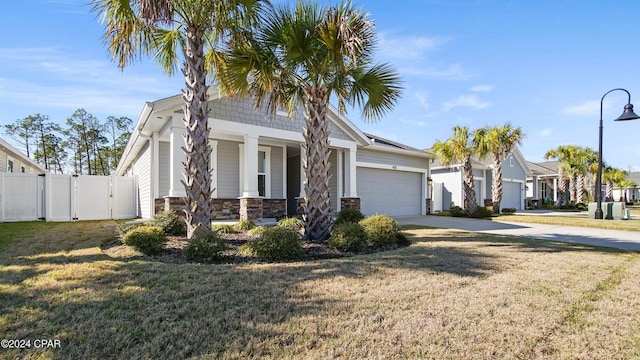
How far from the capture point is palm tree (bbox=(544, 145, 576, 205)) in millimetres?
27812

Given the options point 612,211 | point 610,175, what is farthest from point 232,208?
point 610,175

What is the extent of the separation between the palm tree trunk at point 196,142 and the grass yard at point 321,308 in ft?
5.28

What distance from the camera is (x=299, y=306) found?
3.38 metres

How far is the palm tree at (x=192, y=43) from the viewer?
249 inches

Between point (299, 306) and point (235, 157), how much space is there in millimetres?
10159

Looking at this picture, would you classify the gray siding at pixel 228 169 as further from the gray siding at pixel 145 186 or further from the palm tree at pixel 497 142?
the palm tree at pixel 497 142

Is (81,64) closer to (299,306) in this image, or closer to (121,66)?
(121,66)

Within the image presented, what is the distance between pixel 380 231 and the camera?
7.19 meters

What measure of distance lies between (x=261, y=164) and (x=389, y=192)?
724 cm

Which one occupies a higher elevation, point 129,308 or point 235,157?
point 235,157

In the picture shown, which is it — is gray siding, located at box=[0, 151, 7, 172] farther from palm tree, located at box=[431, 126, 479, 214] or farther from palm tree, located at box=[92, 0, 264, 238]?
palm tree, located at box=[431, 126, 479, 214]

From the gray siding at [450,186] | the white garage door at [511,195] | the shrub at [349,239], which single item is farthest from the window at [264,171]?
the white garage door at [511,195]

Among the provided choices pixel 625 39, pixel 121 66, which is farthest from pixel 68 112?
pixel 625 39

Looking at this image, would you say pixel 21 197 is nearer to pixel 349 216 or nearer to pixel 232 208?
pixel 232 208
